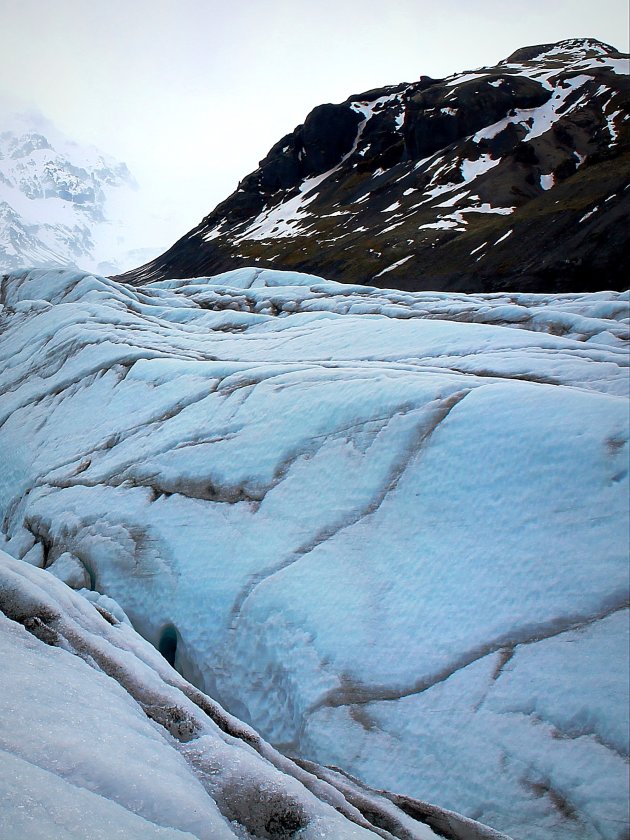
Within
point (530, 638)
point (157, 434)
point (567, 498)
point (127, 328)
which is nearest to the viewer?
point (530, 638)

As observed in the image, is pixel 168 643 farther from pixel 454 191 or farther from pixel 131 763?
pixel 454 191

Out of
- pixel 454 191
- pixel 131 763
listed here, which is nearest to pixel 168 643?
pixel 131 763

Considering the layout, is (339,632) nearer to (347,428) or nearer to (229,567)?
(229,567)

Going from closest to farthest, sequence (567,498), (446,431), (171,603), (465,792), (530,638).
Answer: (465,792)
(530,638)
(567,498)
(446,431)
(171,603)

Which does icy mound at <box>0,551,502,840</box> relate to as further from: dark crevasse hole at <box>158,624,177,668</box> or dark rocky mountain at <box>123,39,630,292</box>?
dark rocky mountain at <box>123,39,630,292</box>

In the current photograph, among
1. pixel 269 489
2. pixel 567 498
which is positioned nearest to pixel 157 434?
pixel 269 489

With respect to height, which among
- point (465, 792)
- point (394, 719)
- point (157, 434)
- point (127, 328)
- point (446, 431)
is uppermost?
point (127, 328)

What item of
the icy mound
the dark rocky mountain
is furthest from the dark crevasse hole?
the dark rocky mountain
